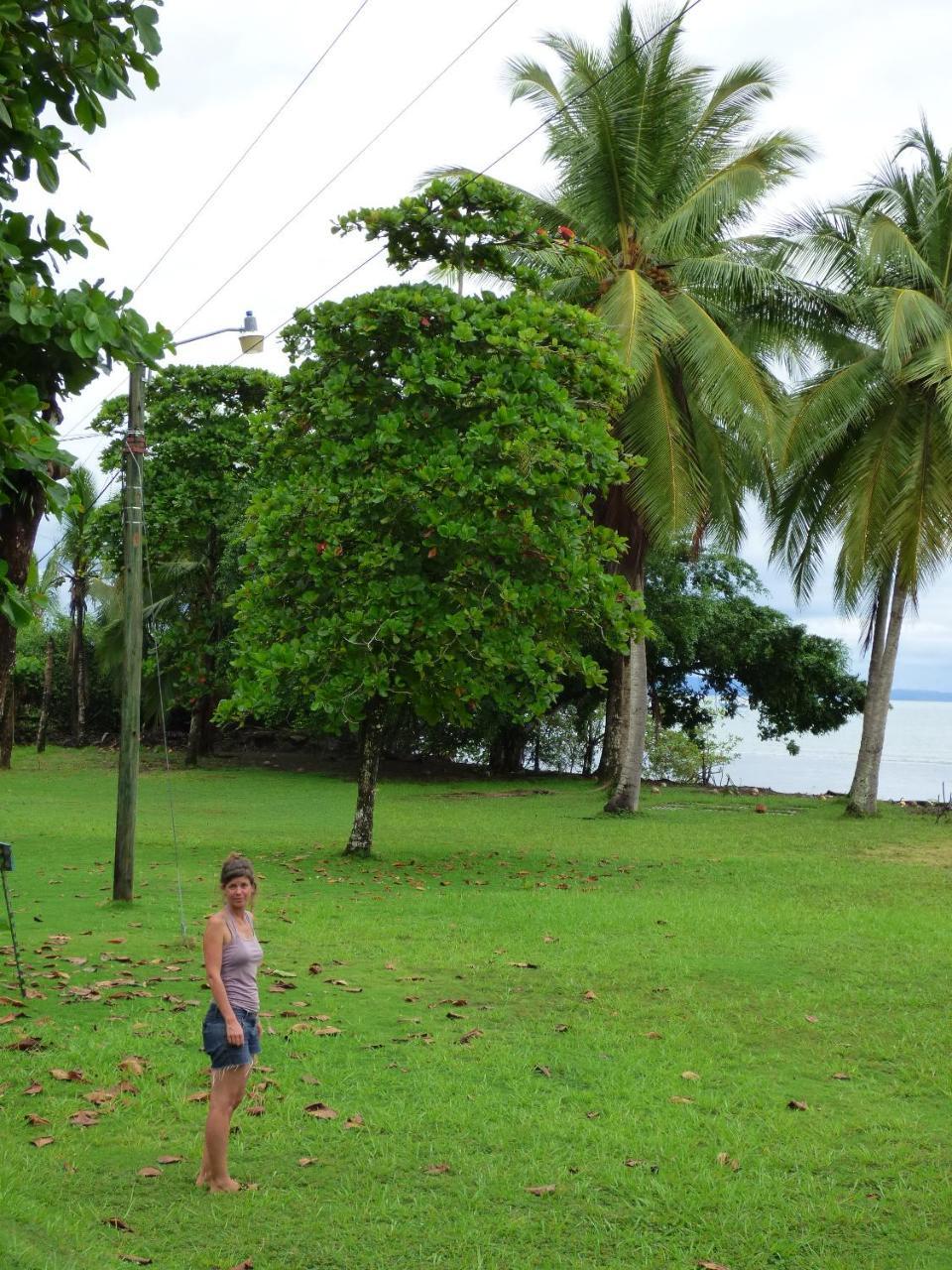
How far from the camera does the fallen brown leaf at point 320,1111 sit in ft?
21.9

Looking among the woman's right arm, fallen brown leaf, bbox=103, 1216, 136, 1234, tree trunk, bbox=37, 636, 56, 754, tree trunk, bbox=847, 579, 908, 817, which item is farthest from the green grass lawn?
tree trunk, bbox=37, 636, 56, 754

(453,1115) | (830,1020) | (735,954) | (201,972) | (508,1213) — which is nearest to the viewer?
(508,1213)

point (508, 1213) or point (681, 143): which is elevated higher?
point (681, 143)

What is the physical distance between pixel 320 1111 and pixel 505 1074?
1.24 metres

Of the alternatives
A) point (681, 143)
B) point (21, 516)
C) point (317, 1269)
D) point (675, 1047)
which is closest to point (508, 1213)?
point (317, 1269)

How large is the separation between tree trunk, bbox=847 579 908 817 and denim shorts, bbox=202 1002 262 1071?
20.4 m

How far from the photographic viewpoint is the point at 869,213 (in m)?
23.2

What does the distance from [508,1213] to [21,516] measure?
3574 mm

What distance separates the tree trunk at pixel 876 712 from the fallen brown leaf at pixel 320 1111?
19245mm

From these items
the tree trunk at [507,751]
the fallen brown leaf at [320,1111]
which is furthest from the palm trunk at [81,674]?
the fallen brown leaf at [320,1111]

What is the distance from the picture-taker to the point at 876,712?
2467 centimetres

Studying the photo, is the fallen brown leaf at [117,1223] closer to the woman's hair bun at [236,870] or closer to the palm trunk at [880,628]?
the woman's hair bun at [236,870]

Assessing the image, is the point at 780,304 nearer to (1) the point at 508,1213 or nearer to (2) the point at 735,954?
(2) the point at 735,954

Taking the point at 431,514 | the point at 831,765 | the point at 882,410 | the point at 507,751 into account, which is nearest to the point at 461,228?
the point at 431,514
